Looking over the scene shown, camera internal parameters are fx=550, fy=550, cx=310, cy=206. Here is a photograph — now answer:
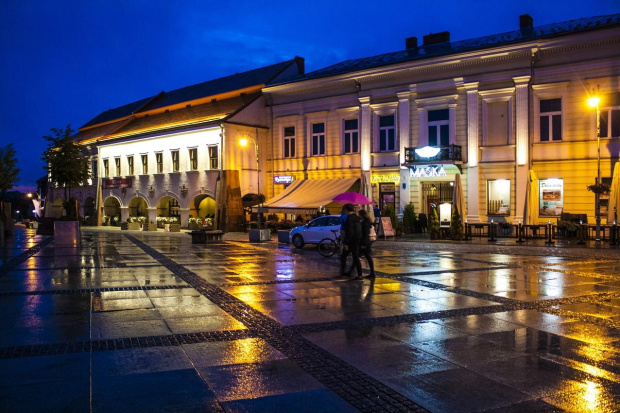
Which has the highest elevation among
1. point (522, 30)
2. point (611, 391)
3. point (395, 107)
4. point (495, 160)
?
point (522, 30)

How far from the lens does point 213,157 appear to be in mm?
39938

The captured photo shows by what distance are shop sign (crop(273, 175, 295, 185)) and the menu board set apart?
10501mm

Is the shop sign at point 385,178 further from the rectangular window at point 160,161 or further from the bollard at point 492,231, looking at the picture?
the rectangular window at point 160,161

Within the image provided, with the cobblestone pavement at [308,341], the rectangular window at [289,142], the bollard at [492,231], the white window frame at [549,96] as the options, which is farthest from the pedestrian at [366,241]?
the rectangular window at [289,142]

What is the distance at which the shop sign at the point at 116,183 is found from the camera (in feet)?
158

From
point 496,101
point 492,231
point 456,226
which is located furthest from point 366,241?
point 496,101

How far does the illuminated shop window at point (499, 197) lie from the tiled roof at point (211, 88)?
59.2 feet

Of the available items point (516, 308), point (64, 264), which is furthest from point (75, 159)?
point (516, 308)

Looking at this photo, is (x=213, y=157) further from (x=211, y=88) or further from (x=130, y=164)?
(x=130, y=164)

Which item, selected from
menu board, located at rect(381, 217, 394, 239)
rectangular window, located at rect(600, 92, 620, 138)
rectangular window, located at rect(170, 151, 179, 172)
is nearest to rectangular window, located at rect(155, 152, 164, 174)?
rectangular window, located at rect(170, 151, 179, 172)

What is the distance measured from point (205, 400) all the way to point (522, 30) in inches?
1294

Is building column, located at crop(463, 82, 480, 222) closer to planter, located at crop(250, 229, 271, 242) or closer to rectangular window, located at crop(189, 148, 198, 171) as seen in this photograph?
planter, located at crop(250, 229, 271, 242)

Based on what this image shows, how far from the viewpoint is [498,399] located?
5.46 meters

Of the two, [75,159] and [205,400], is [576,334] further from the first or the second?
[75,159]
